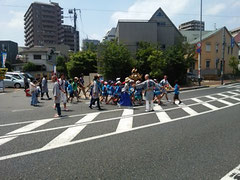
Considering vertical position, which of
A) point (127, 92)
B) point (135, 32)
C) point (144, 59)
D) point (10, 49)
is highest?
point (10, 49)

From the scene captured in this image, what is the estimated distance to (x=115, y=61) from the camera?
2023 centimetres

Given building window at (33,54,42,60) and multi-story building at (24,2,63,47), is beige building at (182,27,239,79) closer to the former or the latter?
building window at (33,54,42,60)

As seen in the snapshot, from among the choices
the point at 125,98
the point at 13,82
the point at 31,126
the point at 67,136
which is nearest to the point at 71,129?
the point at 67,136

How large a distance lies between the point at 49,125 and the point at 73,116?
5.15ft

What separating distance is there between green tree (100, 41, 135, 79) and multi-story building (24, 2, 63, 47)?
2780 inches

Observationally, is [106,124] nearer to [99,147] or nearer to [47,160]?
[99,147]

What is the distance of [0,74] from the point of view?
17.9m

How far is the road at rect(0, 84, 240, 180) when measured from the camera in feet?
11.6

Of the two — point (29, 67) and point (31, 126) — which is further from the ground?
point (29, 67)

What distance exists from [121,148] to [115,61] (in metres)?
16.2

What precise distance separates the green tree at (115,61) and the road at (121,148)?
1342cm

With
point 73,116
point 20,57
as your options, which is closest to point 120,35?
point 73,116

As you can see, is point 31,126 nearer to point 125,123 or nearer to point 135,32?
point 125,123

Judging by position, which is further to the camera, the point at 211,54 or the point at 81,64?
the point at 211,54
